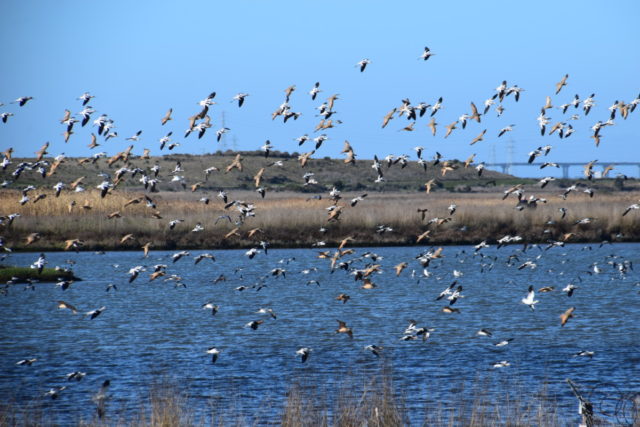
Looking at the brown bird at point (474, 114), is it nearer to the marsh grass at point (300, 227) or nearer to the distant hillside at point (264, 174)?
the marsh grass at point (300, 227)

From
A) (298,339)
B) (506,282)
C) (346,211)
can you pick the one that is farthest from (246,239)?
(298,339)

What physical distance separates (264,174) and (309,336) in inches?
4115

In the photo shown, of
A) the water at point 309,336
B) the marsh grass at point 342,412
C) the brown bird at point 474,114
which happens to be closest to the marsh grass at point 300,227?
the water at point 309,336

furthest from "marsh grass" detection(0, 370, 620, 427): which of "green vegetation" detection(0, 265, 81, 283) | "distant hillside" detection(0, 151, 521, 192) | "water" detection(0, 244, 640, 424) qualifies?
"distant hillside" detection(0, 151, 521, 192)

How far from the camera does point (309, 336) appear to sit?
3262cm

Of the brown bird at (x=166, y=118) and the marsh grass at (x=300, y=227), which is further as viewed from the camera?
the marsh grass at (x=300, y=227)

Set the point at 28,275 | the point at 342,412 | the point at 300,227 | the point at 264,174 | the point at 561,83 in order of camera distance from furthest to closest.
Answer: the point at 264,174 < the point at 300,227 < the point at 28,275 < the point at 561,83 < the point at 342,412

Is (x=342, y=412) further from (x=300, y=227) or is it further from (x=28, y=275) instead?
(x=300, y=227)

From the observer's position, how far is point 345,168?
492ft

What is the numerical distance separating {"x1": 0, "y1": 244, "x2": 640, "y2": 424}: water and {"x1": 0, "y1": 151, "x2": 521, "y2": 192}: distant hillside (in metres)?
56.4

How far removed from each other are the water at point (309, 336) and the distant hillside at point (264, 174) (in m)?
56.4

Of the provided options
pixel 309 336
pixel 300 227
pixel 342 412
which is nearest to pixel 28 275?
pixel 309 336

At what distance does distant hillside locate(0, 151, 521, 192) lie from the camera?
118 meters

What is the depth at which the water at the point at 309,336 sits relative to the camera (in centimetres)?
2306
